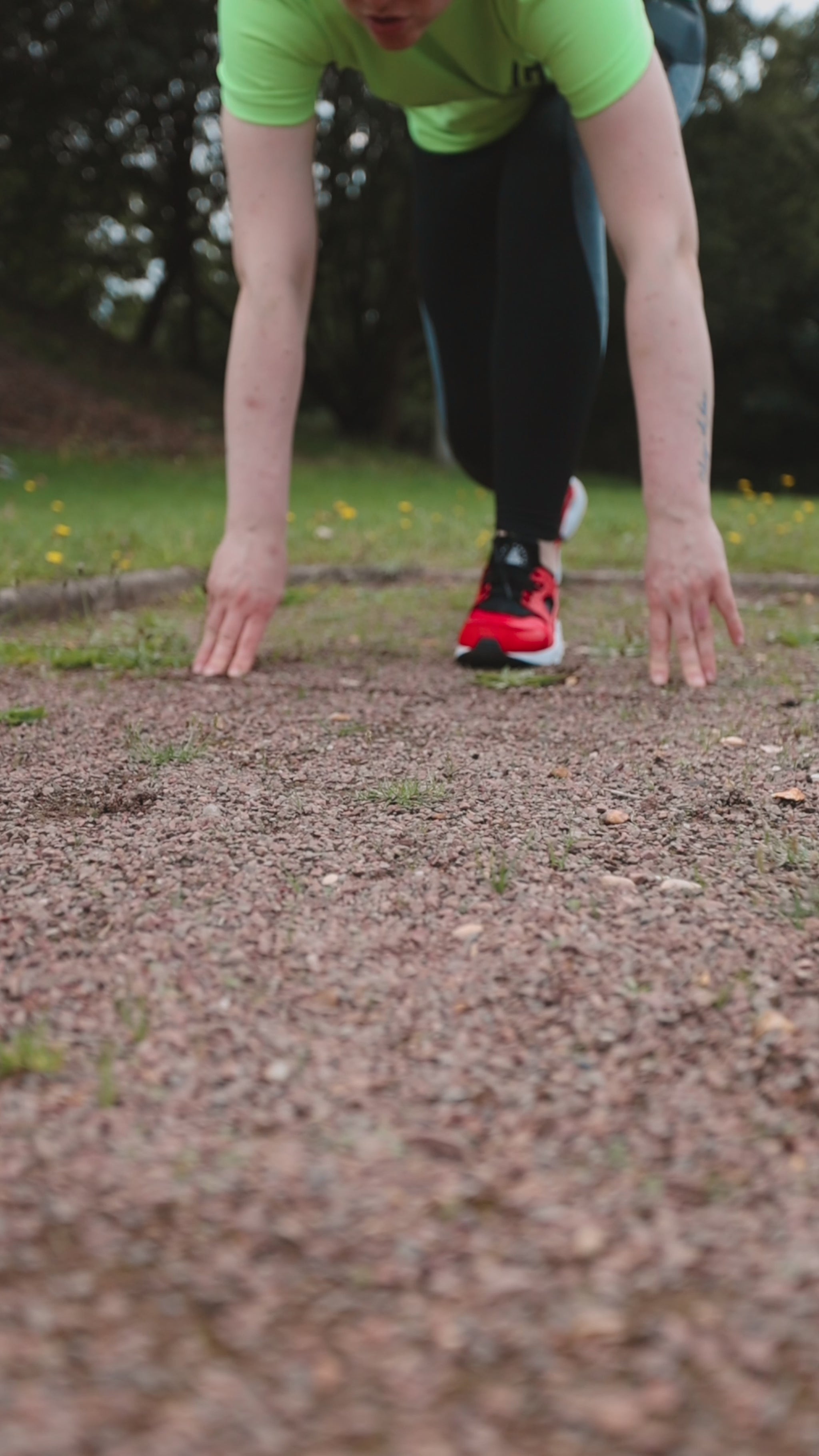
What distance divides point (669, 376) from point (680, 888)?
118 centimetres

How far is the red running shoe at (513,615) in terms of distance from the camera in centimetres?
257

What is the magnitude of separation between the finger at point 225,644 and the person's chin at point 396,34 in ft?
3.35

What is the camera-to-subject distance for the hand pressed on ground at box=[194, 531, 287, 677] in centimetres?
235

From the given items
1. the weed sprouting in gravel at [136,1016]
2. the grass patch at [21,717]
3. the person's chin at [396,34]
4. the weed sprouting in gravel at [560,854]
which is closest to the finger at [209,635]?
the grass patch at [21,717]

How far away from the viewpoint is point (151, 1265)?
2.49ft

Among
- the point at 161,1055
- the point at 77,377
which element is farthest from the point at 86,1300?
the point at 77,377

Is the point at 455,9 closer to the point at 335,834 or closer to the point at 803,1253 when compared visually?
the point at 335,834

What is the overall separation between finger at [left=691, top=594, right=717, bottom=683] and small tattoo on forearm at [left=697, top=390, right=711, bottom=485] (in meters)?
0.22

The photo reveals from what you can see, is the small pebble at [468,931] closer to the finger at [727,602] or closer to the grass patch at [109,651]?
the finger at [727,602]

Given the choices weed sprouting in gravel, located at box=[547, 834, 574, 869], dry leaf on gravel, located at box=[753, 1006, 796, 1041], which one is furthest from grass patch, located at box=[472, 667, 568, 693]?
dry leaf on gravel, located at box=[753, 1006, 796, 1041]

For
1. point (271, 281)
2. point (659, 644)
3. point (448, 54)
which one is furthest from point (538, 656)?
point (448, 54)

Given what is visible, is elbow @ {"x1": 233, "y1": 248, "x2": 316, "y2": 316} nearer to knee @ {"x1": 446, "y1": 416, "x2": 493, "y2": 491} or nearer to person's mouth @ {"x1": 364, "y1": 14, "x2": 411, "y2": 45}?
person's mouth @ {"x1": 364, "y1": 14, "x2": 411, "y2": 45}

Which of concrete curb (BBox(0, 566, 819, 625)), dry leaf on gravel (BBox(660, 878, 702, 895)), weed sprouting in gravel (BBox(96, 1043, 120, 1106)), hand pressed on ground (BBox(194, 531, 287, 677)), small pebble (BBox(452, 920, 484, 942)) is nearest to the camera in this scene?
weed sprouting in gravel (BBox(96, 1043, 120, 1106))

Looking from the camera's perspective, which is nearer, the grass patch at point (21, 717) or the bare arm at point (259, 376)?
the grass patch at point (21, 717)
